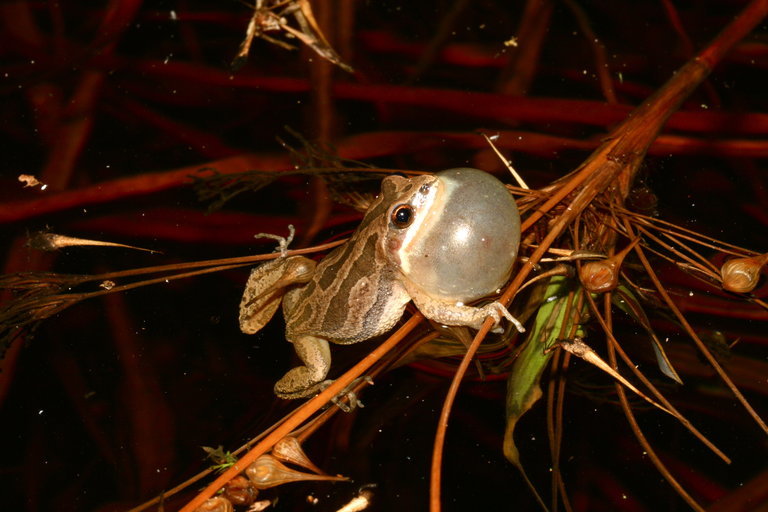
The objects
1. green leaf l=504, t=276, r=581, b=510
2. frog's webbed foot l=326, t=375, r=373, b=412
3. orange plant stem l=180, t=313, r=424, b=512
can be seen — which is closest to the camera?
orange plant stem l=180, t=313, r=424, b=512

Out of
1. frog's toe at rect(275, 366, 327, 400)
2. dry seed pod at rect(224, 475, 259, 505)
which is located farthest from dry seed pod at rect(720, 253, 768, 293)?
dry seed pod at rect(224, 475, 259, 505)

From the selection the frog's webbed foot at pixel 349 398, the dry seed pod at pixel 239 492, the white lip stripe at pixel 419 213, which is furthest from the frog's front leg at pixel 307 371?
the white lip stripe at pixel 419 213

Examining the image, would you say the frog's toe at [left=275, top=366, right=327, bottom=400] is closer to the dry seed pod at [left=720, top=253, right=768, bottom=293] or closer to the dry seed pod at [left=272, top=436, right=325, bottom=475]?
the dry seed pod at [left=272, top=436, right=325, bottom=475]

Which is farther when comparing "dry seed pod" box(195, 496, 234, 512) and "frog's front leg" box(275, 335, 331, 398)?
"frog's front leg" box(275, 335, 331, 398)

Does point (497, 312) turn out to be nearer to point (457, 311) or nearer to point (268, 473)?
point (457, 311)

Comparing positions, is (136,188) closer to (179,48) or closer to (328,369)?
(179,48)

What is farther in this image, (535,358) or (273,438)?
(535,358)

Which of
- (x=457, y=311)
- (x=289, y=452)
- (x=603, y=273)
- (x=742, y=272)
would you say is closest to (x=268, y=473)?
(x=289, y=452)

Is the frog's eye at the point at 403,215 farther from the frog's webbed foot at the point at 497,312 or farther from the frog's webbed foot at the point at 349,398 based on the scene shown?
the frog's webbed foot at the point at 349,398
